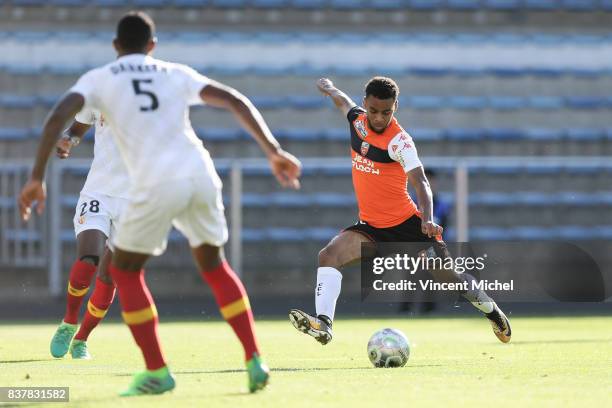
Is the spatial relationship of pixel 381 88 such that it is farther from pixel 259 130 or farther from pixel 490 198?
pixel 490 198

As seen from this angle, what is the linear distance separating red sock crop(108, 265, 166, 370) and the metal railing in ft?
38.2

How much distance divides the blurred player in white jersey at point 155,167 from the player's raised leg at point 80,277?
2629mm

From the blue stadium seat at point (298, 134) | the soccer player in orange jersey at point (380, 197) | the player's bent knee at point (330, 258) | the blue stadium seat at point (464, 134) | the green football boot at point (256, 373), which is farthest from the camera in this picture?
the blue stadium seat at point (464, 134)

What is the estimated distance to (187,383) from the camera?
22.7 feet

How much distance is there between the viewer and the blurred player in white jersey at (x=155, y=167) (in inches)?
239

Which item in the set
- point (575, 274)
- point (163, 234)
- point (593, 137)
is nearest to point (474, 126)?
point (593, 137)

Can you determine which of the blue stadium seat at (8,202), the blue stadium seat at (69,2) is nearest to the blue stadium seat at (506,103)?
the blue stadium seat at (69,2)

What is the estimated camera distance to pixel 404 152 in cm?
914

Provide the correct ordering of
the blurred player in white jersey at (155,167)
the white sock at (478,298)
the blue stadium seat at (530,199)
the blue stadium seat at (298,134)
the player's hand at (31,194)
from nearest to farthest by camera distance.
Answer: the player's hand at (31,194) < the blurred player in white jersey at (155,167) < the white sock at (478,298) < the blue stadium seat at (530,199) < the blue stadium seat at (298,134)

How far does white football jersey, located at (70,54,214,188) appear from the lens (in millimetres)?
6113

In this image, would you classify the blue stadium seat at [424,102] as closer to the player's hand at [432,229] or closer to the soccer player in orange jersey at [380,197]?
the soccer player in orange jersey at [380,197]

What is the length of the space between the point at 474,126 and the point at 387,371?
42.5 feet

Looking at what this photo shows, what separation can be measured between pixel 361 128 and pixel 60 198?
9841 millimetres

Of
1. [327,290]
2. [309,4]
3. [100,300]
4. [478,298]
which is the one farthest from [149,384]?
[309,4]
